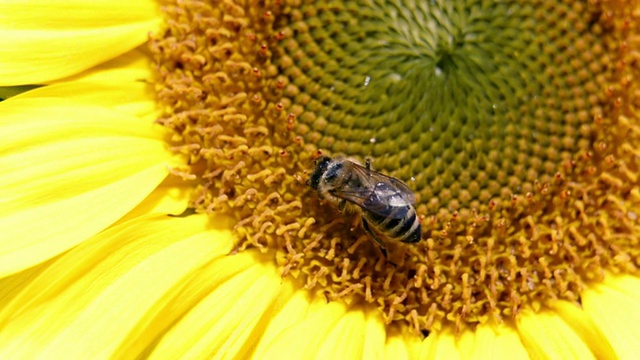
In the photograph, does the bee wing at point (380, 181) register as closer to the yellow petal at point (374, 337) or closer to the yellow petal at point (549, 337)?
the yellow petal at point (374, 337)

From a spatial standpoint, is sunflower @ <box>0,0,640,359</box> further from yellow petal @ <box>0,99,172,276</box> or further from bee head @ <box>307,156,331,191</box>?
bee head @ <box>307,156,331,191</box>

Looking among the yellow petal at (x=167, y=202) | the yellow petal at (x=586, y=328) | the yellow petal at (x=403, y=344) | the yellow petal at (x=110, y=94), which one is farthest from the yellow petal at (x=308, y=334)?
the yellow petal at (x=110, y=94)

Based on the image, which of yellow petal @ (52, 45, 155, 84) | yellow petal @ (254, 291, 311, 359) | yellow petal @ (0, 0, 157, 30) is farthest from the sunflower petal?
yellow petal @ (0, 0, 157, 30)

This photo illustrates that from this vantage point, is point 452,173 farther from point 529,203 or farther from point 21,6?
point 21,6

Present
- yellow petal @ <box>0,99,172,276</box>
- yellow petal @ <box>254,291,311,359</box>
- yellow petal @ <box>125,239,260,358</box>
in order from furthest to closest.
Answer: yellow petal @ <box>254,291,311,359</box> → yellow petal @ <box>125,239,260,358</box> → yellow petal @ <box>0,99,172,276</box>

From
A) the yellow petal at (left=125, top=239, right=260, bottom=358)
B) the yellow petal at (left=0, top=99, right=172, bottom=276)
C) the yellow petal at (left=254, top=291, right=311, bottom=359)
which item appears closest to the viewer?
the yellow petal at (left=0, top=99, right=172, bottom=276)

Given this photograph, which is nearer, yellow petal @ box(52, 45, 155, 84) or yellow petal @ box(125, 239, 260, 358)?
yellow petal @ box(125, 239, 260, 358)

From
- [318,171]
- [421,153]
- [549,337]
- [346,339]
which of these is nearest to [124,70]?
[318,171]

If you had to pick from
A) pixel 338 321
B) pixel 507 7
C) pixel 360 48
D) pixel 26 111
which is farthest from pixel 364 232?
pixel 26 111
